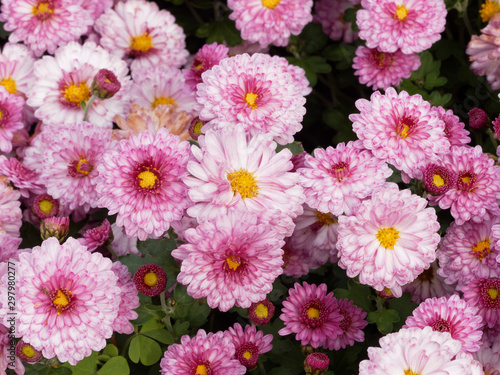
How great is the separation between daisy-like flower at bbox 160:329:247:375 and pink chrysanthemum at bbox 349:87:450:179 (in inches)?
24.9

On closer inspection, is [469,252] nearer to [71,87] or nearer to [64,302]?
[64,302]

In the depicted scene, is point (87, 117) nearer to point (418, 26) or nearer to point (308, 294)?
point (308, 294)

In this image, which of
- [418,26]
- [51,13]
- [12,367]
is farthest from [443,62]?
[12,367]

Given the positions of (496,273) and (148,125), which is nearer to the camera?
(496,273)

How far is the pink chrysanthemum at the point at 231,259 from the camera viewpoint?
1.35 m

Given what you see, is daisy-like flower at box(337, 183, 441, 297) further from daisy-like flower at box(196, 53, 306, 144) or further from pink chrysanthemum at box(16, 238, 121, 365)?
pink chrysanthemum at box(16, 238, 121, 365)

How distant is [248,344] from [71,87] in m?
1.10

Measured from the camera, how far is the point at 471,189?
5.28 feet

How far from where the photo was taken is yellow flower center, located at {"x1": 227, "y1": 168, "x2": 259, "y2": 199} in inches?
57.7

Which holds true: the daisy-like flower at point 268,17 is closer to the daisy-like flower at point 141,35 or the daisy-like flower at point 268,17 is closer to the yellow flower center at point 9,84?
the daisy-like flower at point 141,35

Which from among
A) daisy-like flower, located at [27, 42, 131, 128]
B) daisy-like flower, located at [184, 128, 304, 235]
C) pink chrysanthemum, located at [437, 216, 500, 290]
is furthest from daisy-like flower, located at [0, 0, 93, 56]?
pink chrysanthemum, located at [437, 216, 500, 290]

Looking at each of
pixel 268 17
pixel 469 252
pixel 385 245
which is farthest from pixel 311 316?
pixel 268 17

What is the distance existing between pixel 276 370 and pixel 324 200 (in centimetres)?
50

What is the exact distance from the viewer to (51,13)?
2143 millimetres
